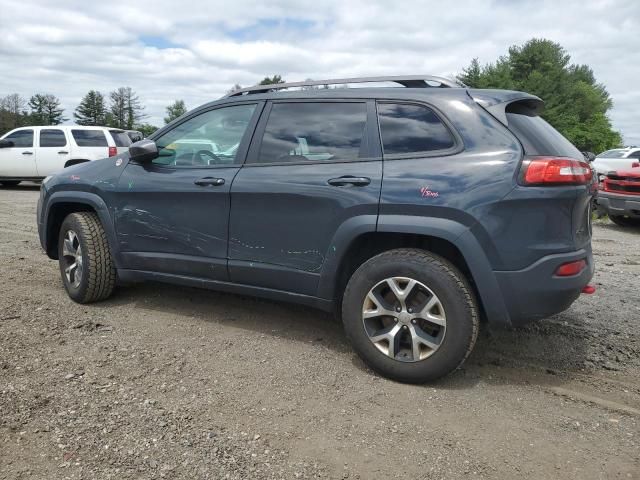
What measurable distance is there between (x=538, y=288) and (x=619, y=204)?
26.5 ft

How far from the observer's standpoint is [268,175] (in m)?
3.83

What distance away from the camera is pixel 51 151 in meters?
16.3

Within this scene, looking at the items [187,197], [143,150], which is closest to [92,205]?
[143,150]

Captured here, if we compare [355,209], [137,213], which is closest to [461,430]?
[355,209]

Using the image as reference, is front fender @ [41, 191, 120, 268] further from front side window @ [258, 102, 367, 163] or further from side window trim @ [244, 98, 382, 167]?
front side window @ [258, 102, 367, 163]

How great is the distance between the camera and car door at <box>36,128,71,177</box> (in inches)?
640

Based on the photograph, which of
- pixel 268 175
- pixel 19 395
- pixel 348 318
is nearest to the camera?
pixel 19 395

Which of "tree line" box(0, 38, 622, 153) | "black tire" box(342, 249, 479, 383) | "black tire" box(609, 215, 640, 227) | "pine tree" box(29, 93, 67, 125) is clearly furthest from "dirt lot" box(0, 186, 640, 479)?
"pine tree" box(29, 93, 67, 125)

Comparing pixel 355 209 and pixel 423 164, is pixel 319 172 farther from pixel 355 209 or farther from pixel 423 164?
pixel 423 164

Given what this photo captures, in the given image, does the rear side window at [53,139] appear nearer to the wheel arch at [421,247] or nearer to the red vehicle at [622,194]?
the red vehicle at [622,194]

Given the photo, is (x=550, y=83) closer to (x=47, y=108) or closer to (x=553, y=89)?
(x=553, y=89)

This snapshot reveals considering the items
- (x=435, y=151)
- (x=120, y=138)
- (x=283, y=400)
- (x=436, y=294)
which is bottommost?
(x=283, y=400)

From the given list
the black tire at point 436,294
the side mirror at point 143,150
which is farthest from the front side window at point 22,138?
the black tire at point 436,294

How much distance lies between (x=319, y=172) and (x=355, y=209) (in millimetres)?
371
